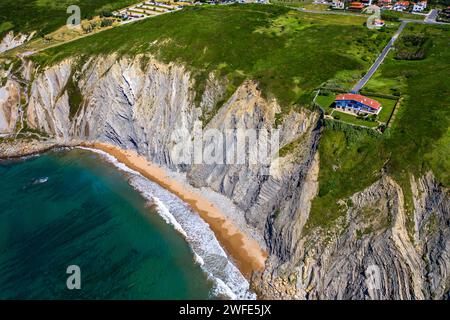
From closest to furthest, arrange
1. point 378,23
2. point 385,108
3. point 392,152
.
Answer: point 392,152
point 385,108
point 378,23

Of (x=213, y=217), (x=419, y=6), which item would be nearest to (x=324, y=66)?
(x=213, y=217)

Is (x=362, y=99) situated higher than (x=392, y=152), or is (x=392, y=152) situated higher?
(x=362, y=99)

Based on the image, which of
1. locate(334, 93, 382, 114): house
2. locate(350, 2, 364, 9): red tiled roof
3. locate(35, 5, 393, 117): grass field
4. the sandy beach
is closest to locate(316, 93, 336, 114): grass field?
locate(334, 93, 382, 114): house

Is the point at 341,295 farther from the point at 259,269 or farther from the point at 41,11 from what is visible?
the point at 41,11

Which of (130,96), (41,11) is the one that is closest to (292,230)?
(130,96)

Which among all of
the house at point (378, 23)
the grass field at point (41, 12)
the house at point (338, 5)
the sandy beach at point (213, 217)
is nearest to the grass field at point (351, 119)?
the sandy beach at point (213, 217)

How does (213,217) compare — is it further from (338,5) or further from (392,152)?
(338,5)

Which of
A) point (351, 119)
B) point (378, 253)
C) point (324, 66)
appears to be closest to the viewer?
point (378, 253)

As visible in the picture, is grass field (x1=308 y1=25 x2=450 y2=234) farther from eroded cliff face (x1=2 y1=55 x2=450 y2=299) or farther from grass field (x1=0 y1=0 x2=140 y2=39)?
grass field (x1=0 y1=0 x2=140 y2=39)
